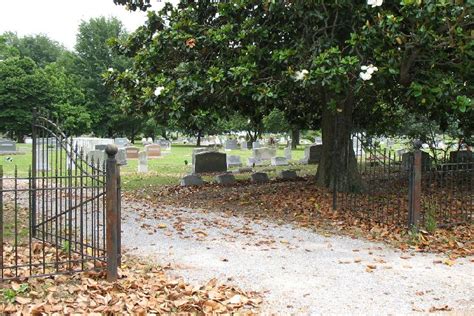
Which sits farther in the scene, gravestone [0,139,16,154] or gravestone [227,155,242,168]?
gravestone [0,139,16,154]

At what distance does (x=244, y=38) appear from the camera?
1098cm

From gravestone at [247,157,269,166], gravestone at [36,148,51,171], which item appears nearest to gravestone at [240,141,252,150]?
gravestone at [247,157,269,166]

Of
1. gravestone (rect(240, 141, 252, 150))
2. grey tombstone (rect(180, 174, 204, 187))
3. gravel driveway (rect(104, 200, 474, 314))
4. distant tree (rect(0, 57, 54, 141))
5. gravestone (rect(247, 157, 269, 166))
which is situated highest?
distant tree (rect(0, 57, 54, 141))

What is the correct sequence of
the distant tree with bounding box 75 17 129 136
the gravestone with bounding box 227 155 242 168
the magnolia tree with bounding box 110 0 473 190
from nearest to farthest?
the magnolia tree with bounding box 110 0 473 190, the gravestone with bounding box 227 155 242 168, the distant tree with bounding box 75 17 129 136

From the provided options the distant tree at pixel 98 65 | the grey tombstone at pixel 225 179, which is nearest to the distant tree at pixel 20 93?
the distant tree at pixel 98 65

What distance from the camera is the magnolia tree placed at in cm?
904

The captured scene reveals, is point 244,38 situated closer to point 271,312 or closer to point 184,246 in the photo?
point 184,246

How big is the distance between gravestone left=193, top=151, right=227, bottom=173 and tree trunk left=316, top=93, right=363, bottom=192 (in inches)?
305

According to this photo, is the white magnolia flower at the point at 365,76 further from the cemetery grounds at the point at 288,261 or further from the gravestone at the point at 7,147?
the gravestone at the point at 7,147

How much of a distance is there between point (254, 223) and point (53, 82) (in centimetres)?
4517

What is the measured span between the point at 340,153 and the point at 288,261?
6.04 m

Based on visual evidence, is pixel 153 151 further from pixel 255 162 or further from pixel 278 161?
pixel 278 161

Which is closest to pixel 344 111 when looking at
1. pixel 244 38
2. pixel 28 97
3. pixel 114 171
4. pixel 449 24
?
pixel 244 38

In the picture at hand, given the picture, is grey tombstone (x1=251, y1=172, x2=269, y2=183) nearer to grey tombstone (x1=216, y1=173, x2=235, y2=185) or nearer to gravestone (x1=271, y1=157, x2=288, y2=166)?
grey tombstone (x1=216, y1=173, x2=235, y2=185)
